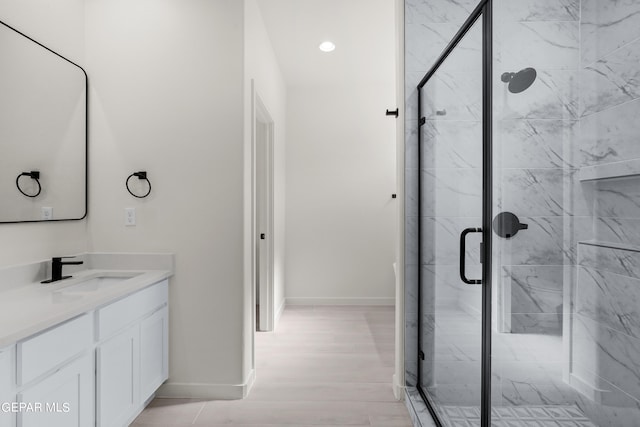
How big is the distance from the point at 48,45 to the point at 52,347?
1.65 m

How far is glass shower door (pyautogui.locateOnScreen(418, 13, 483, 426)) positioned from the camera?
5.17 feet

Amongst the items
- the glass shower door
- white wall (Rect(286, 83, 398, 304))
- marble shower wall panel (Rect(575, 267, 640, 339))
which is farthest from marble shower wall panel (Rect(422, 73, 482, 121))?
white wall (Rect(286, 83, 398, 304))

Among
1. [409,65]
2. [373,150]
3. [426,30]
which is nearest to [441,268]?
[409,65]

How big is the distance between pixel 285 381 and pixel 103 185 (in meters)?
1.74

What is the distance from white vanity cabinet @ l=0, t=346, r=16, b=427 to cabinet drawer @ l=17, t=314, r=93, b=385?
0.08 ft

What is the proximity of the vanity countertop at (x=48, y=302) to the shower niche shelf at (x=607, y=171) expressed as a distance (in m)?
2.13

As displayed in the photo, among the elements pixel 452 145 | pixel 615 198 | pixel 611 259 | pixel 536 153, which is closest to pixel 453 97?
pixel 452 145

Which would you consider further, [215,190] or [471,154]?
[215,190]

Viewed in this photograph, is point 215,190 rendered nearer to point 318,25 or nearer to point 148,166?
point 148,166

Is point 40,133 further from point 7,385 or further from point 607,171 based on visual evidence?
point 607,171

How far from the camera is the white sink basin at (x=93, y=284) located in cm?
192

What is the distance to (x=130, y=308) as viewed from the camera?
196 cm

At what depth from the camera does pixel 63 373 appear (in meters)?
1.51

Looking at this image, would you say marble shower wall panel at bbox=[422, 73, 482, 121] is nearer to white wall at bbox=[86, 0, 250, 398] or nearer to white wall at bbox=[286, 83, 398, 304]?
white wall at bbox=[86, 0, 250, 398]
